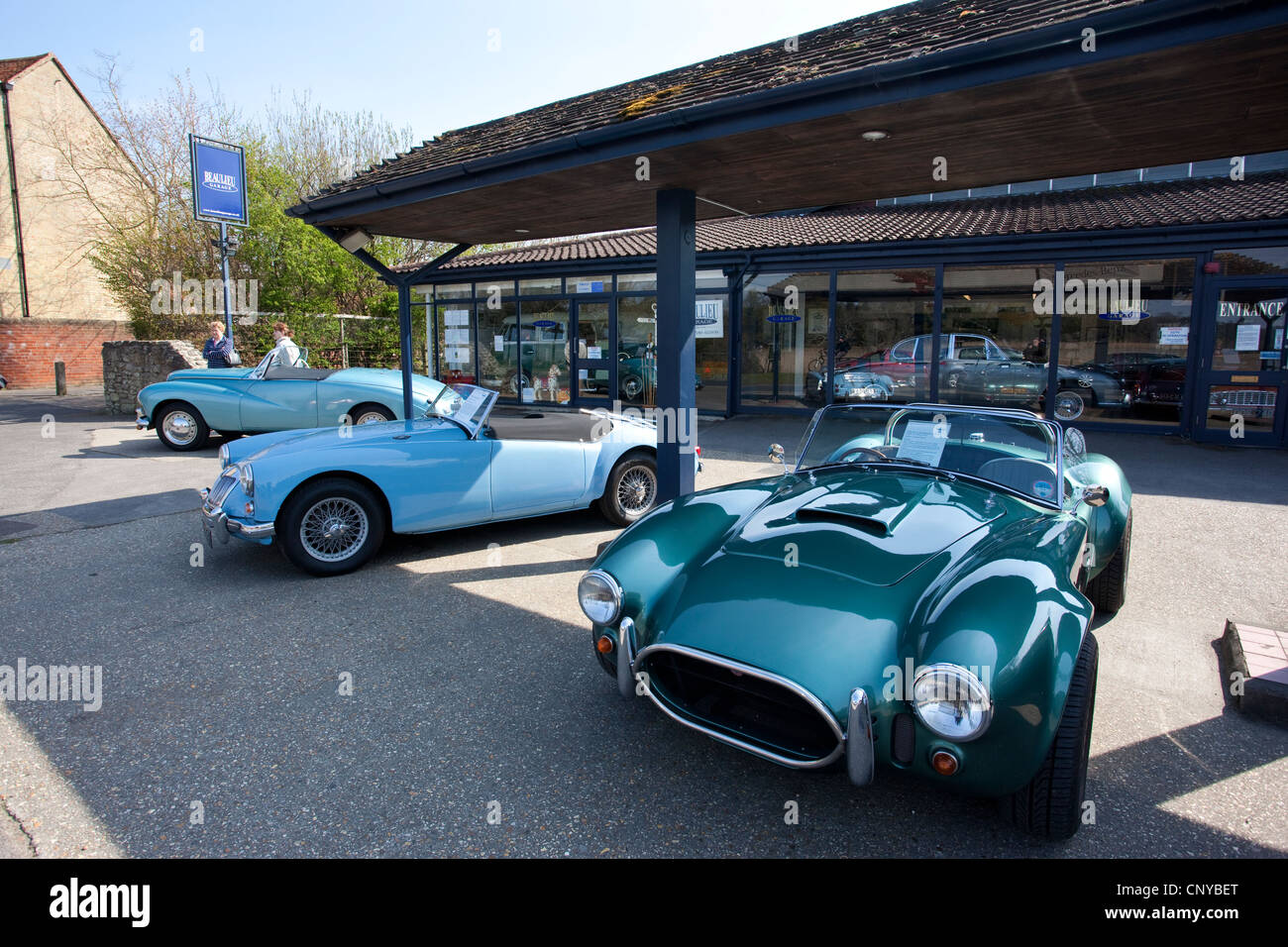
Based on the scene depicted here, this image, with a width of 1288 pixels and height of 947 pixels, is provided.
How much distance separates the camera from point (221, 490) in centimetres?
517

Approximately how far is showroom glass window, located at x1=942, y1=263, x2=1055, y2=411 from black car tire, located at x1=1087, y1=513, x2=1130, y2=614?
343 inches

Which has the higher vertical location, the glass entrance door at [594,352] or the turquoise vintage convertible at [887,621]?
the glass entrance door at [594,352]

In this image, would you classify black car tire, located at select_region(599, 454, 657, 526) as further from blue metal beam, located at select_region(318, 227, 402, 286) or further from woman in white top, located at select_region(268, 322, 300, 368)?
woman in white top, located at select_region(268, 322, 300, 368)

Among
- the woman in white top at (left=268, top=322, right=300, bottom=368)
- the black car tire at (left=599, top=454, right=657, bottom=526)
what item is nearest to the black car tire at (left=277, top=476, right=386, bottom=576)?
the black car tire at (left=599, top=454, right=657, bottom=526)

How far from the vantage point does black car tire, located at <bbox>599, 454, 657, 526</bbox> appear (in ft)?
21.5

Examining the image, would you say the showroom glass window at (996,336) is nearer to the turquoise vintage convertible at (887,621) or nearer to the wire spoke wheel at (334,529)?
the turquoise vintage convertible at (887,621)

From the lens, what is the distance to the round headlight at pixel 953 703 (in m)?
2.19

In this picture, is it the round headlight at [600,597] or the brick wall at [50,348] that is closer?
the round headlight at [600,597]

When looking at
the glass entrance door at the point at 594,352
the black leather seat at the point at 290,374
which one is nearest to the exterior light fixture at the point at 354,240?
the black leather seat at the point at 290,374

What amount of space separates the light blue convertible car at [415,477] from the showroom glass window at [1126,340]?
9.15 m

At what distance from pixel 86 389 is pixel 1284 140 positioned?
2564cm

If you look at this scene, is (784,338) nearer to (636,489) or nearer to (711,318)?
(711,318)
